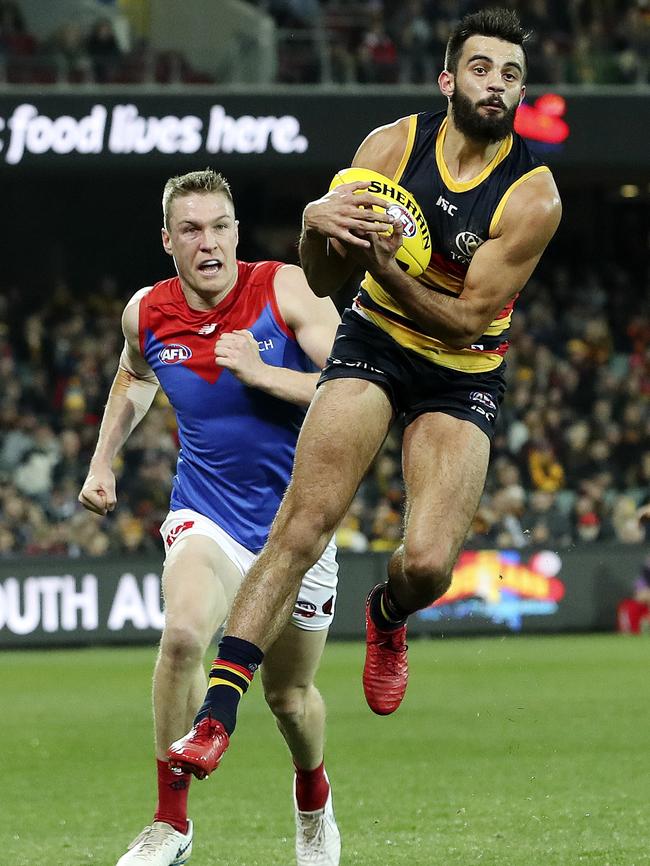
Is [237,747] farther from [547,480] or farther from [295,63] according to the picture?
[295,63]

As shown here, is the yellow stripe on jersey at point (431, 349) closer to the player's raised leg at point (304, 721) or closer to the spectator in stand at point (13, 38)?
the player's raised leg at point (304, 721)

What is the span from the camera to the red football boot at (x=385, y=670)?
6234 millimetres

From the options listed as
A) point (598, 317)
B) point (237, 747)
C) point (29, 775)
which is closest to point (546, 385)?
point (598, 317)

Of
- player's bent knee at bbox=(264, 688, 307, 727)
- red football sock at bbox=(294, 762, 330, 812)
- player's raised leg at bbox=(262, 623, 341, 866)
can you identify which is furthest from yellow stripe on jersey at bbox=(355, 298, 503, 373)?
red football sock at bbox=(294, 762, 330, 812)

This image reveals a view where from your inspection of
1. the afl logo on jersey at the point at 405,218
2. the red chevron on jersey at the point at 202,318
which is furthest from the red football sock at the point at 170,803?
the afl logo on jersey at the point at 405,218

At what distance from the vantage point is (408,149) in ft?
19.6

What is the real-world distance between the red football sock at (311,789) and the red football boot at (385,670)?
1.56 ft

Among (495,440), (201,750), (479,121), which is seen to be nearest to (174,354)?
(479,121)

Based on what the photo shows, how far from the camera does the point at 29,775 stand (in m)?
9.38

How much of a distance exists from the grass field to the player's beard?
2.86m

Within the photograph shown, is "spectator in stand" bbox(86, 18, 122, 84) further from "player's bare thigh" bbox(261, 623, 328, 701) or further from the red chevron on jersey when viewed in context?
"player's bare thigh" bbox(261, 623, 328, 701)

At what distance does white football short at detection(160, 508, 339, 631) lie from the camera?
634 centimetres

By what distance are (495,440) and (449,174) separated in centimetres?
1573

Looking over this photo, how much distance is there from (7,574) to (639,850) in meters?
12.2
